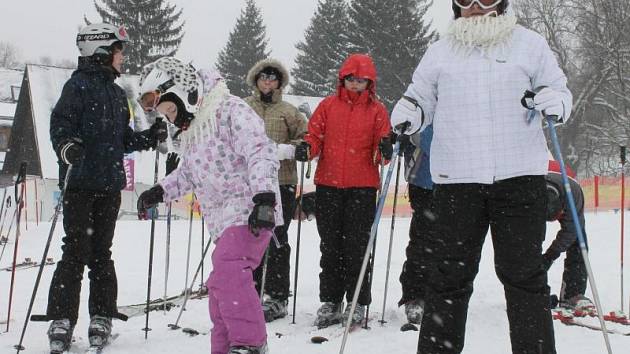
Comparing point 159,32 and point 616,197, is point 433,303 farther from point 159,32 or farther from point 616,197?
point 159,32

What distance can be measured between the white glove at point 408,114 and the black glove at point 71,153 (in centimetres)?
187

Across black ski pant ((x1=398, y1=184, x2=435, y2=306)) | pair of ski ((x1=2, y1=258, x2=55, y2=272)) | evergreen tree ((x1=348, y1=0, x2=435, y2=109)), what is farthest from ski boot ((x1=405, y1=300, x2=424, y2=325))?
evergreen tree ((x1=348, y1=0, x2=435, y2=109))

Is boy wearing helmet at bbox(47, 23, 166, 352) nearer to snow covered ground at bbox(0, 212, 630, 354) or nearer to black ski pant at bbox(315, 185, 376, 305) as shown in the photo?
snow covered ground at bbox(0, 212, 630, 354)

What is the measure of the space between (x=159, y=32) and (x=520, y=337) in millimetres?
37261

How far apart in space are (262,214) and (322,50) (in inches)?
1505

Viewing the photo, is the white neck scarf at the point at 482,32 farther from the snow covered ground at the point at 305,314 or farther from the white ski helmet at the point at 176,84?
the snow covered ground at the point at 305,314

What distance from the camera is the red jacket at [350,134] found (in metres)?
4.64

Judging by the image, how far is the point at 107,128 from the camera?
4113 millimetres

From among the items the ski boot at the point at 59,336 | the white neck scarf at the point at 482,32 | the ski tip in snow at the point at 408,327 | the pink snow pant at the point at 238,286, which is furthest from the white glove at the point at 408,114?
the ski boot at the point at 59,336

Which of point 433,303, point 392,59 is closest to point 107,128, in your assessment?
point 433,303

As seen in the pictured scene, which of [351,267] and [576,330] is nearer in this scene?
[576,330]

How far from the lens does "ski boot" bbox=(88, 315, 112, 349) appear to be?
3920 millimetres

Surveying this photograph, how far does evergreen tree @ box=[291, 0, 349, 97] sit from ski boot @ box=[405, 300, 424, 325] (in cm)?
3334

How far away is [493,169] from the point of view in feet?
9.21
